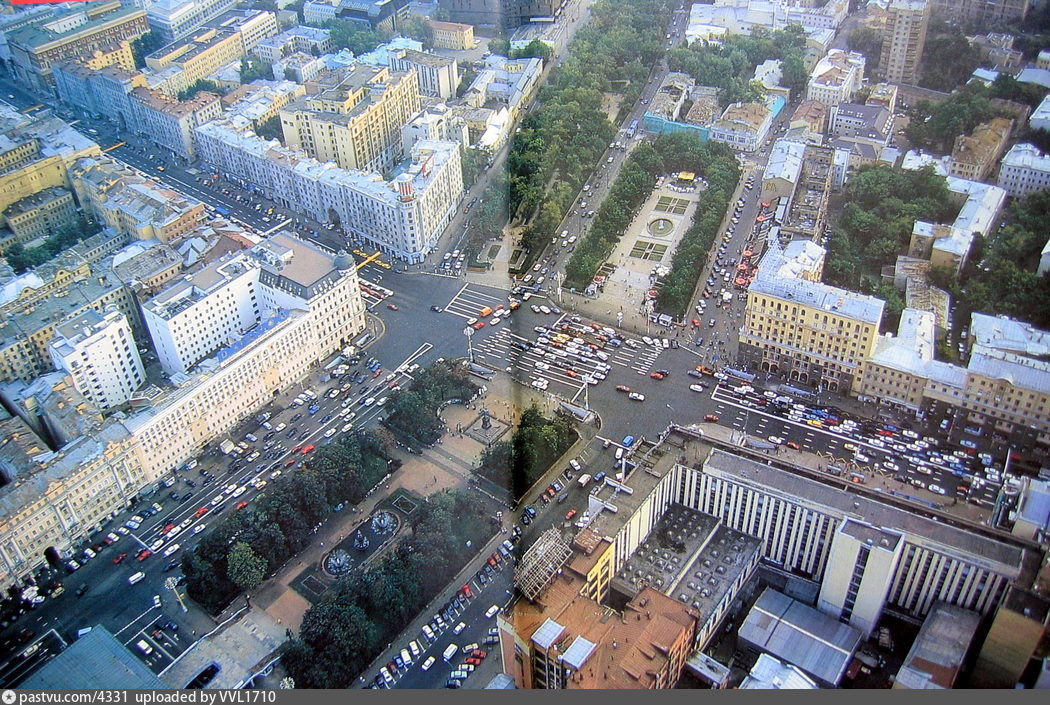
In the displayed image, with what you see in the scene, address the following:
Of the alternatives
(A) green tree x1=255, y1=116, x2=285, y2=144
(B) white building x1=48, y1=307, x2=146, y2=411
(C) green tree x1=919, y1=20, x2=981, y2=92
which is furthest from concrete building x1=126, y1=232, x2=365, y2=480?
(C) green tree x1=919, y1=20, x2=981, y2=92

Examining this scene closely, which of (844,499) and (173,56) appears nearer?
(844,499)

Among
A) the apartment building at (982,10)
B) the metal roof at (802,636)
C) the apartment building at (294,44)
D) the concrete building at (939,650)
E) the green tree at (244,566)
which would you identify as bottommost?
the metal roof at (802,636)

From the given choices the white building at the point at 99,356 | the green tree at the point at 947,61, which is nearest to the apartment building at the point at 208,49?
the white building at the point at 99,356

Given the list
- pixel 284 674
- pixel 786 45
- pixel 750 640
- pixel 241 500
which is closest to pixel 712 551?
pixel 750 640

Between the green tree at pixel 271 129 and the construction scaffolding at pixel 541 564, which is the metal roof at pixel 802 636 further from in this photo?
the green tree at pixel 271 129

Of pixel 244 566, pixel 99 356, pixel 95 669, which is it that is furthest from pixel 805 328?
pixel 99 356

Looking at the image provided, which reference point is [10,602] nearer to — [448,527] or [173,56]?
[448,527]
